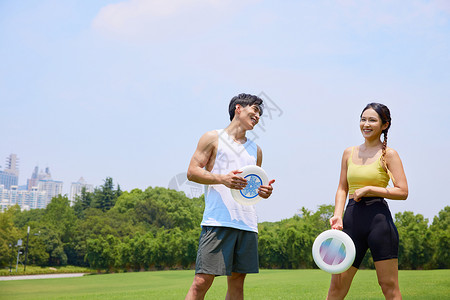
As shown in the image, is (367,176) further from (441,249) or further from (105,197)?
(105,197)

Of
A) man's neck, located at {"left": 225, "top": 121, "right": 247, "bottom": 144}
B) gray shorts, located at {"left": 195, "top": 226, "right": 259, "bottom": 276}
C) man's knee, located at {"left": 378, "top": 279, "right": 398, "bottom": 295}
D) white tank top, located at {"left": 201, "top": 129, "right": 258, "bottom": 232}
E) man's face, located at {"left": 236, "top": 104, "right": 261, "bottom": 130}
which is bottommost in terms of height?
man's knee, located at {"left": 378, "top": 279, "right": 398, "bottom": 295}

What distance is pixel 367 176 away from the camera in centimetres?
345

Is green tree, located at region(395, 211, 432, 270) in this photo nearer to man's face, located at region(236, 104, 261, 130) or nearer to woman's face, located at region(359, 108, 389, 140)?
woman's face, located at region(359, 108, 389, 140)

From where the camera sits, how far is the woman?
3.26 m

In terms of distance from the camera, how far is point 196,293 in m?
3.20

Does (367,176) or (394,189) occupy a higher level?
(367,176)

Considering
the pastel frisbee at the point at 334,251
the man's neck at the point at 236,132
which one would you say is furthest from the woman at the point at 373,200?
the man's neck at the point at 236,132

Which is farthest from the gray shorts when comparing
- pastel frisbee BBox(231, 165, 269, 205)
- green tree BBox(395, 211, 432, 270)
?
green tree BBox(395, 211, 432, 270)

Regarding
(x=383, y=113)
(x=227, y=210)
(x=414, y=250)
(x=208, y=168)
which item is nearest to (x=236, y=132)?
(x=208, y=168)

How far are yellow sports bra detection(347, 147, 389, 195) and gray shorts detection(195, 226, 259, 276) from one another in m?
Result: 0.85

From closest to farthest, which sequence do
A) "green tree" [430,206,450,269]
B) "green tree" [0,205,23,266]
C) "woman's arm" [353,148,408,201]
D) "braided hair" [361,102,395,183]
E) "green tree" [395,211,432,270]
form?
1. "woman's arm" [353,148,408,201]
2. "braided hair" [361,102,395,183]
3. "green tree" [430,206,450,269]
4. "green tree" [395,211,432,270]
5. "green tree" [0,205,23,266]

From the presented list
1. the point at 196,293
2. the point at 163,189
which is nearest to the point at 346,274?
the point at 196,293

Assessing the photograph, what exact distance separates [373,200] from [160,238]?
3291 cm

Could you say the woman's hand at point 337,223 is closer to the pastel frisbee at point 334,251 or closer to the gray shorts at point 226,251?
the pastel frisbee at point 334,251
